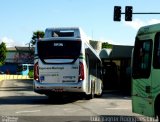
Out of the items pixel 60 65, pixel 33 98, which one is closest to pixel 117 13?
pixel 33 98

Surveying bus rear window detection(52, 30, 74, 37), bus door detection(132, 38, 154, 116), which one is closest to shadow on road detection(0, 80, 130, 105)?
bus rear window detection(52, 30, 74, 37)

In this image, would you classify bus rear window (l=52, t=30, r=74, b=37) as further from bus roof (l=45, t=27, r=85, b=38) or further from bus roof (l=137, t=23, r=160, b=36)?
bus roof (l=137, t=23, r=160, b=36)

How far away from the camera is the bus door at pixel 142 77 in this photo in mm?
13565

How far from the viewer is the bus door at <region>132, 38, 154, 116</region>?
13.6 metres

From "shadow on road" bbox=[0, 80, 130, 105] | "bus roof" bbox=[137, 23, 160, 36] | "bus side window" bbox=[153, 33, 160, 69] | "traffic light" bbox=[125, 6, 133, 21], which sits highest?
"traffic light" bbox=[125, 6, 133, 21]

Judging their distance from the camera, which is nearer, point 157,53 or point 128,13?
point 157,53

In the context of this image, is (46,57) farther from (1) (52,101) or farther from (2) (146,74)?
(2) (146,74)

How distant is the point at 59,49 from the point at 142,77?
922cm

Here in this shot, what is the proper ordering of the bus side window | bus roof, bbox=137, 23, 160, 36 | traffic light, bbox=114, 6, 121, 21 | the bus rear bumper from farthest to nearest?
traffic light, bbox=114, 6, 121, 21
the bus rear bumper
bus roof, bbox=137, 23, 160, 36
the bus side window

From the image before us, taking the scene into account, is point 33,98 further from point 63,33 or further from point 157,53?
point 157,53

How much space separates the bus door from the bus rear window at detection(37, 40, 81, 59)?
26.8 ft

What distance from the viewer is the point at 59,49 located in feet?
74.4

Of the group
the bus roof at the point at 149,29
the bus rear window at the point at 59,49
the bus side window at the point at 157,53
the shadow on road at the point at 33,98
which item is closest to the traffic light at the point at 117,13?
the shadow on road at the point at 33,98

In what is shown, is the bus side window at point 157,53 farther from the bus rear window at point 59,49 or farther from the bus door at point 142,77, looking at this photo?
the bus rear window at point 59,49
